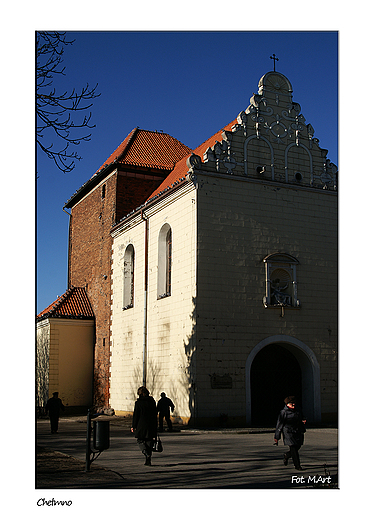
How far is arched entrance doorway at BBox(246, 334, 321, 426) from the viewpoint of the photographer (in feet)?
65.2

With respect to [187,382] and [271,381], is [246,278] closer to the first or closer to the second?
[271,381]

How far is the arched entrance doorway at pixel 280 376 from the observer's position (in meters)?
19.9

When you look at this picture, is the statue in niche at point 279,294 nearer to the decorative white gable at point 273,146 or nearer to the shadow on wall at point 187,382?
the shadow on wall at point 187,382

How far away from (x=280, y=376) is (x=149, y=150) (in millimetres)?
14406

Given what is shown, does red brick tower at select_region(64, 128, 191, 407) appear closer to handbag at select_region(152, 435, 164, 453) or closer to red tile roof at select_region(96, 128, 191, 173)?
red tile roof at select_region(96, 128, 191, 173)

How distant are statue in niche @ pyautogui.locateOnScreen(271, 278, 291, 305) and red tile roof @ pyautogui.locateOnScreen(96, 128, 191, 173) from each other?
33.5 feet

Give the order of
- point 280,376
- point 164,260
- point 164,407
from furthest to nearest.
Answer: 1. point 164,260
2. point 280,376
3. point 164,407

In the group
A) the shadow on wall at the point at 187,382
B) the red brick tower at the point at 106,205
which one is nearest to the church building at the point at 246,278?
the shadow on wall at the point at 187,382

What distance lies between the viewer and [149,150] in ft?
98.1

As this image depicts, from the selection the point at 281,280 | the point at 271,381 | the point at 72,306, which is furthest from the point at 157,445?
the point at 72,306

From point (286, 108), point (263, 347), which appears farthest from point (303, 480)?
point (286, 108)

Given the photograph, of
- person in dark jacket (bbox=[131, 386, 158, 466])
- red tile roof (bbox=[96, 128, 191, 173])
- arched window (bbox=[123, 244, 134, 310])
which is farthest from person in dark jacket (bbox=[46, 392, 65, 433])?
red tile roof (bbox=[96, 128, 191, 173])
